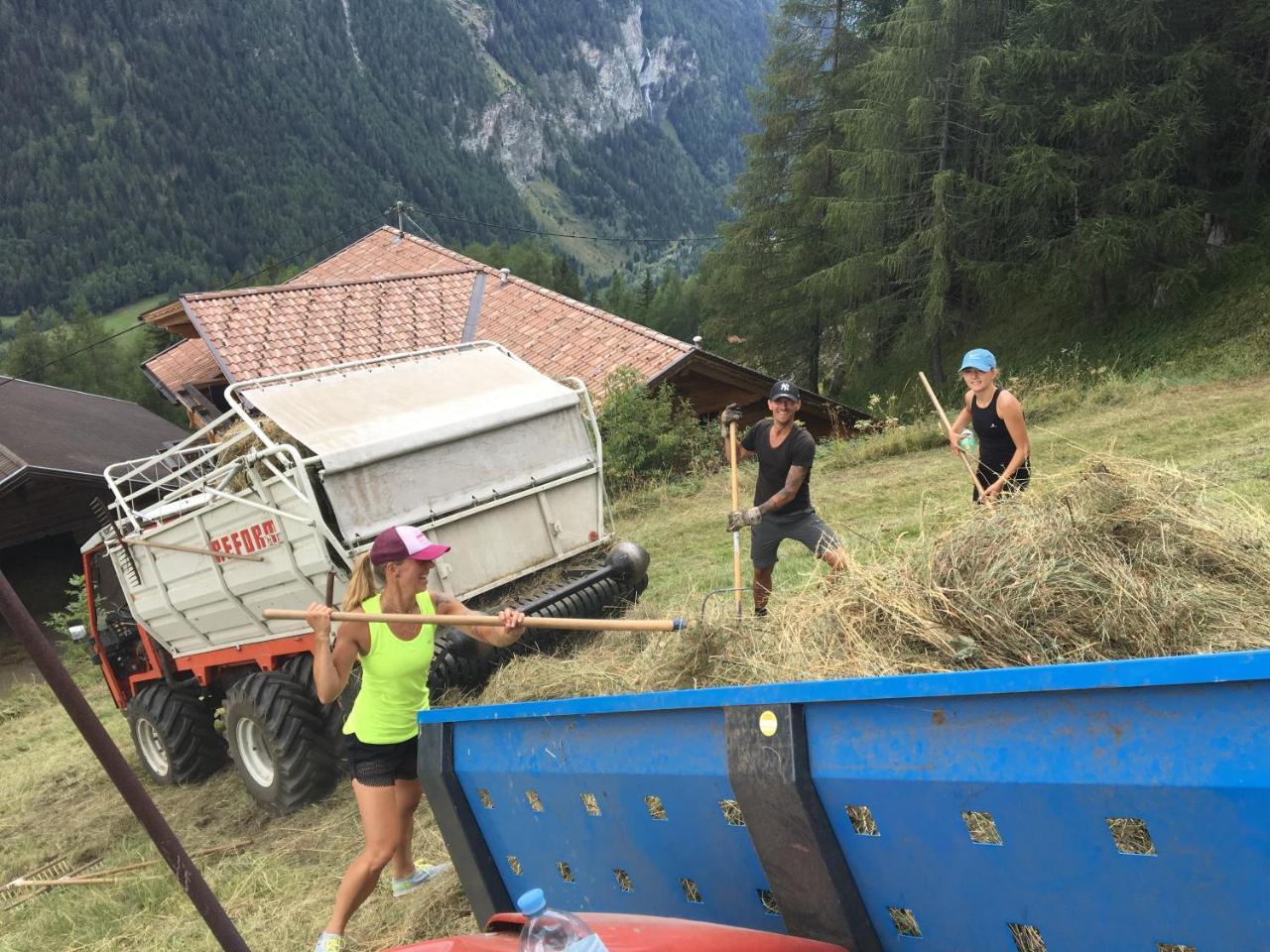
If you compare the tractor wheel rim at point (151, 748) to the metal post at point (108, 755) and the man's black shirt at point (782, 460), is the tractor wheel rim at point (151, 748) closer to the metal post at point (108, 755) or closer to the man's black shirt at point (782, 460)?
the man's black shirt at point (782, 460)

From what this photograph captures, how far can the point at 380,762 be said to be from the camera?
4.01 meters

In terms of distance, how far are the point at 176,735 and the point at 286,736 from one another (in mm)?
1834

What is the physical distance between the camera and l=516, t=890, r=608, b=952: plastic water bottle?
6.88ft

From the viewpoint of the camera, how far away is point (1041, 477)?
12.1 feet

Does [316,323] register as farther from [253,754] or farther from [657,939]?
[657,939]

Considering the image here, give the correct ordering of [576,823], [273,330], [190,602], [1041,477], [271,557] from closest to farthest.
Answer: [576,823], [1041,477], [271,557], [190,602], [273,330]

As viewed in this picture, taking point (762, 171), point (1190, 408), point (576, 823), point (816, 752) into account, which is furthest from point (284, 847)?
point (762, 171)

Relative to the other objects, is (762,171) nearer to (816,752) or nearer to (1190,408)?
(1190,408)

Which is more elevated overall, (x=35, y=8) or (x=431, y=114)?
(x=35, y=8)

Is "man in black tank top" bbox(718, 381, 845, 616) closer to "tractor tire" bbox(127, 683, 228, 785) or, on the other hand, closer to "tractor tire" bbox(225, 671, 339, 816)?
"tractor tire" bbox(225, 671, 339, 816)

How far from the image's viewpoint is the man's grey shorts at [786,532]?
6.11 meters

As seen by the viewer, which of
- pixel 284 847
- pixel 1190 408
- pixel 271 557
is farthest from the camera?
pixel 1190 408

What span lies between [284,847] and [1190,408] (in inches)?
461

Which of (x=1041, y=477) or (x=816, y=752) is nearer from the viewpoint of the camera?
(x=816, y=752)
